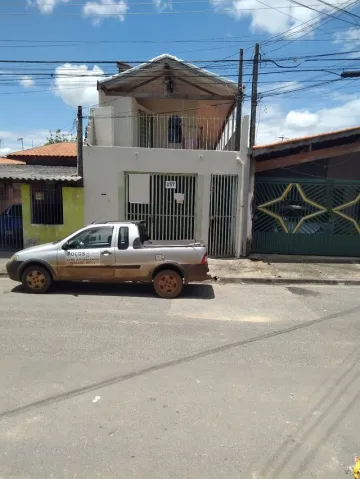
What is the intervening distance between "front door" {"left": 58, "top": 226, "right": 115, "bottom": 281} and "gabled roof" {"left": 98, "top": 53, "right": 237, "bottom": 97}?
282 inches

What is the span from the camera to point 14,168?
12.3 meters

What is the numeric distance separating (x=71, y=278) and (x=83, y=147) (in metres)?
5.22

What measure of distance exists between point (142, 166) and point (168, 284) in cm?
508

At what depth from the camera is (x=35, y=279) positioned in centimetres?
721

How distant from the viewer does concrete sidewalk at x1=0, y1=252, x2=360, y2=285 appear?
8961mm

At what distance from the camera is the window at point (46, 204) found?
11.4 meters

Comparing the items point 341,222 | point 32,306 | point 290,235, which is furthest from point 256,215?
point 32,306

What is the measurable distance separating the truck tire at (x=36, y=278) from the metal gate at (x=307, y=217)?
700cm

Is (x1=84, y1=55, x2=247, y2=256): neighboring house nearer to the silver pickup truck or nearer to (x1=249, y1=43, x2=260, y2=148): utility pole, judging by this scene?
(x1=249, y1=43, x2=260, y2=148): utility pole

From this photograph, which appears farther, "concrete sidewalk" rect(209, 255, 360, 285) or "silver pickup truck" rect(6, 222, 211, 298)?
"concrete sidewalk" rect(209, 255, 360, 285)

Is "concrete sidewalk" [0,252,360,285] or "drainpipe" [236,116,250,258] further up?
"drainpipe" [236,116,250,258]

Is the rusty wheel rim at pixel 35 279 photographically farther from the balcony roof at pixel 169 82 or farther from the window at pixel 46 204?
the balcony roof at pixel 169 82

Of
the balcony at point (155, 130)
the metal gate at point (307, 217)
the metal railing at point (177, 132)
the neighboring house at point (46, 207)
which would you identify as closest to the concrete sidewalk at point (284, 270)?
the metal gate at point (307, 217)

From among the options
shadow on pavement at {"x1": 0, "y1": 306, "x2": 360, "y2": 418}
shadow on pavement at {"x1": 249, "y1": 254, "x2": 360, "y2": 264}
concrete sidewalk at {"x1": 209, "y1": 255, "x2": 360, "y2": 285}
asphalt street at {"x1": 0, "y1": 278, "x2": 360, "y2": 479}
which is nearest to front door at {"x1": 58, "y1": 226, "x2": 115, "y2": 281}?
asphalt street at {"x1": 0, "y1": 278, "x2": 360, "y2": 479}
